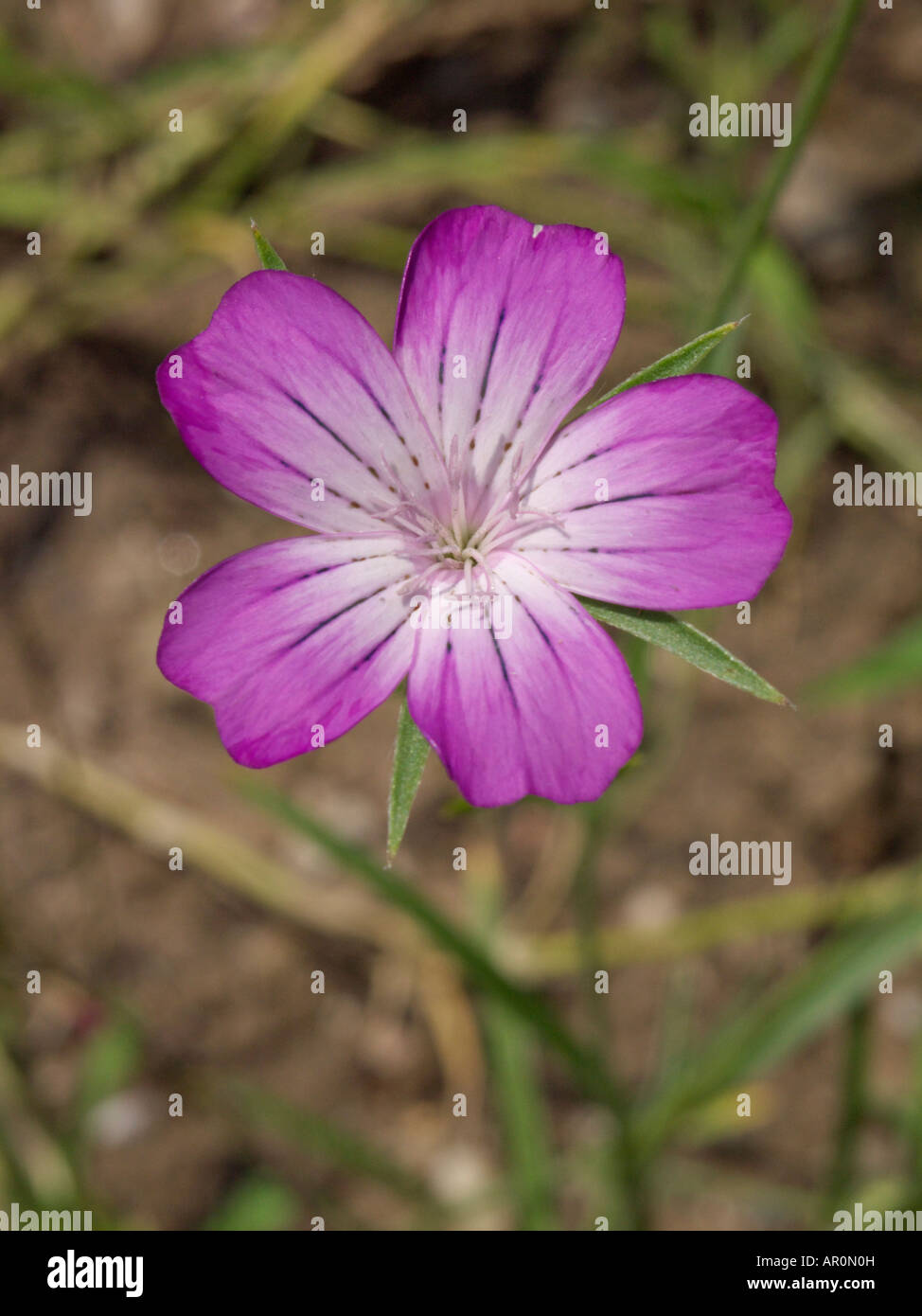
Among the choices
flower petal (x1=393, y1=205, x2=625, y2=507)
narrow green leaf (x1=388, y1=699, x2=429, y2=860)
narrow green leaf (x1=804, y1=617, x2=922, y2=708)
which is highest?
flower petal (x1=393, y1=205, x2=625, y2=507)

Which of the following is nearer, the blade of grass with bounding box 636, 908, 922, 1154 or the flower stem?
the flower stem

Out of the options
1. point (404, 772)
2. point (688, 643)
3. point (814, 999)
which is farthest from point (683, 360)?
point (814, 999)

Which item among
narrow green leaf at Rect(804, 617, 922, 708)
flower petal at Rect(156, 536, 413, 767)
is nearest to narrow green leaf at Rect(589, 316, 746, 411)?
flower petal at Rect(156, 536, 413, 767)

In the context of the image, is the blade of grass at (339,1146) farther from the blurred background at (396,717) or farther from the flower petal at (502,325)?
the flower petal at (502,325)

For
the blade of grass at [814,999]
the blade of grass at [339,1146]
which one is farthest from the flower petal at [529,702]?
the blade of grass at [339,1146]

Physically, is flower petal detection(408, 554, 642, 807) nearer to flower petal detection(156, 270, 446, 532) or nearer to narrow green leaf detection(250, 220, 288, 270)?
flower petal detection(156, 270, 446, 532)

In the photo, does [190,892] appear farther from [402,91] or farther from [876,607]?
[402,91]

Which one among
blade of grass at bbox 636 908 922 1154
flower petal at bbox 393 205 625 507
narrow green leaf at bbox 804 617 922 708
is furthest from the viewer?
narrow green leaf at bbox 804 617 922 708
